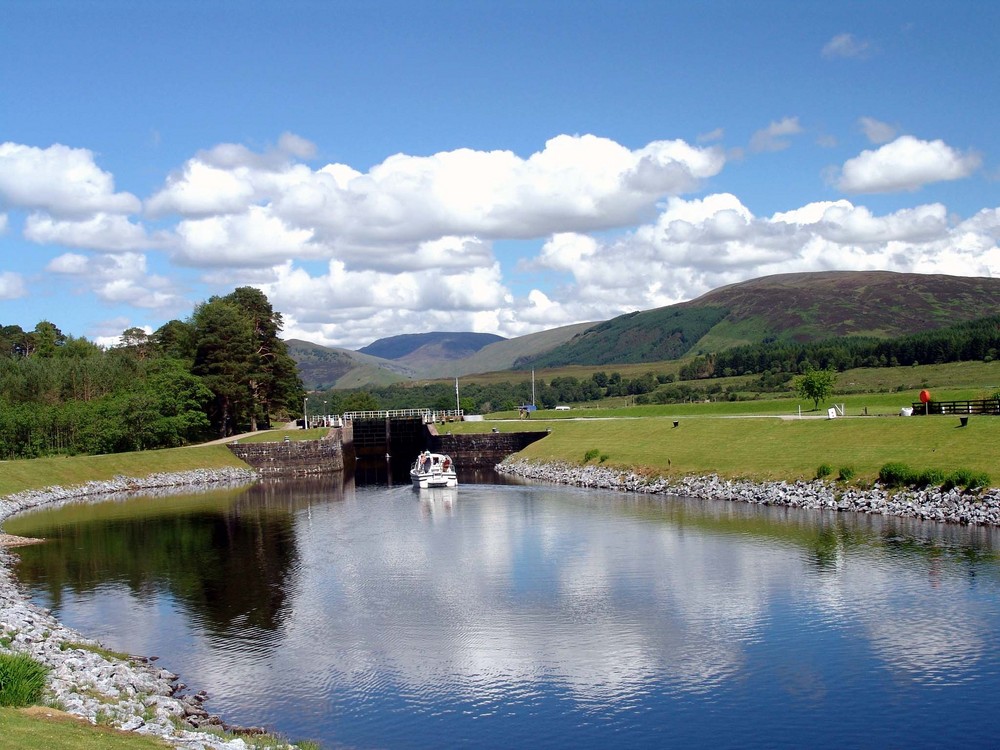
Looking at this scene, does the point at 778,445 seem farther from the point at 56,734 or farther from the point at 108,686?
the point at 56,734

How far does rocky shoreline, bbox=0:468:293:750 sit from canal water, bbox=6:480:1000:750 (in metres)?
1.17

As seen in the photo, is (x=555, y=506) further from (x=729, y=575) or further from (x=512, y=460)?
(x=512, y=460)

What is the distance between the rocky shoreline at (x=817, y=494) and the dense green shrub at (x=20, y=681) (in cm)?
3978

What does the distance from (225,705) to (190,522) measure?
37406 millimetres

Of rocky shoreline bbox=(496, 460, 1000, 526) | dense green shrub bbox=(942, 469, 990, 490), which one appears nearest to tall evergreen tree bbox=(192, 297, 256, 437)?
rocky shoreline bbox=(496, 460, 1000, 526)

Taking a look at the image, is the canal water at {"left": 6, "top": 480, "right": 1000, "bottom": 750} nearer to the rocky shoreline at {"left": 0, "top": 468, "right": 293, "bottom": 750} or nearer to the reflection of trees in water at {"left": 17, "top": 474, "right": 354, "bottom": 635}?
the reflection of trees in water at {"left": 17, "top": 474, "right": 354, "bottom": 635}

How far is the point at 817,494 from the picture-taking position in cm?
5259

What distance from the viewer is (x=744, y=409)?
94.2 meters

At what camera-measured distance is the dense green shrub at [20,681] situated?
59.0 feet

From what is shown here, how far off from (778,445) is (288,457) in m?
55.0

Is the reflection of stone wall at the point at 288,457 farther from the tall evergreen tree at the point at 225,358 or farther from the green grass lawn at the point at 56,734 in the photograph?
the green grass lawn at the point at 56,734

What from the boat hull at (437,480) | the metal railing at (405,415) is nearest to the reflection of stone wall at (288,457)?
the metal railing at (405,415)

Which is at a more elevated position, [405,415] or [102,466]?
[405,415]

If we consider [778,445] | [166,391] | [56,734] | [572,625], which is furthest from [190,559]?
[166,391]
